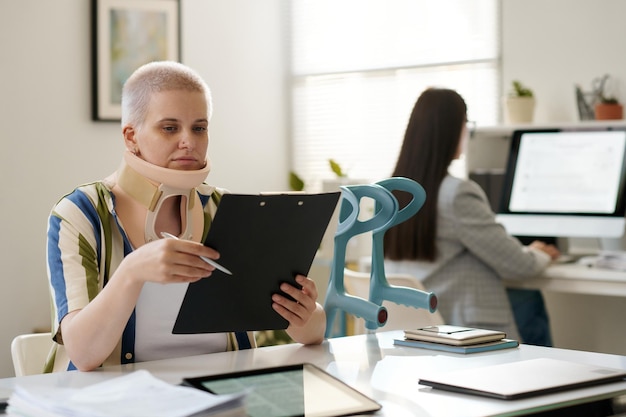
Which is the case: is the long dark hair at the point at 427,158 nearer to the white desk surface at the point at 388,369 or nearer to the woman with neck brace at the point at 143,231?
the white desk surface at the point at 388,369


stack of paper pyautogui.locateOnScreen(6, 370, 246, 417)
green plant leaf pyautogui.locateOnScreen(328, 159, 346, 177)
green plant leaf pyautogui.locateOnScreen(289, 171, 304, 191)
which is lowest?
stack of paper pyautogui.locateOnScreen(6, 370, 246, 417)

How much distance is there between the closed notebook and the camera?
5.51ft

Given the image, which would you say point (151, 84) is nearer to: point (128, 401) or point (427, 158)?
point (128, 401)

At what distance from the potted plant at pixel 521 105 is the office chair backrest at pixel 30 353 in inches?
103

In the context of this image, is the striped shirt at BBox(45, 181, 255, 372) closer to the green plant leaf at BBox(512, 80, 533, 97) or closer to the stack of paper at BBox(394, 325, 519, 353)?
the stack of paper at BBox(394, 325, 519, 353)

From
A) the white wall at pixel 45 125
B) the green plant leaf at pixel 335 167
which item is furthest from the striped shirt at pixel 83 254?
the green plant leaf at pixel 335 167

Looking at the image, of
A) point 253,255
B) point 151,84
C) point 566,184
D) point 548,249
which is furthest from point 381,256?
point 566,184

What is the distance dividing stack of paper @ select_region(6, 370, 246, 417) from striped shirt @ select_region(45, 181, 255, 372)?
1.29ft

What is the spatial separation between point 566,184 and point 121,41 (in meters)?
2.12

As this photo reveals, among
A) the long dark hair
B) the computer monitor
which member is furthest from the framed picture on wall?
the computer monitor

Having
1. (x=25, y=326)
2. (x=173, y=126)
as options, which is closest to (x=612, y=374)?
(x=173, y=126)

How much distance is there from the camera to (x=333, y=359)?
161cm

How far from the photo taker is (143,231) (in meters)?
1.73

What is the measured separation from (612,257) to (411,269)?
773 mm
